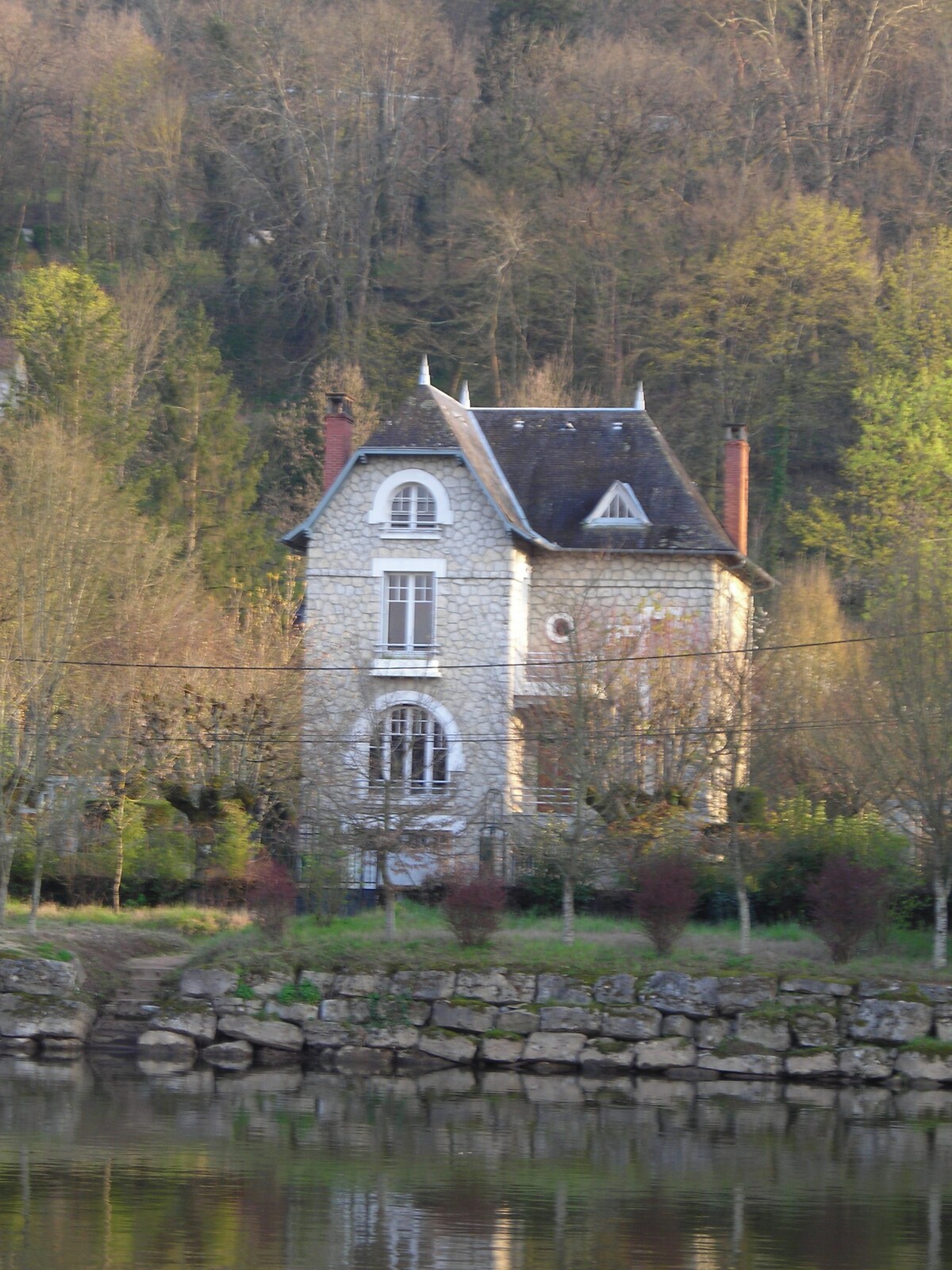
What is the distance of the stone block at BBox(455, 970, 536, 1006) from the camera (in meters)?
21.7

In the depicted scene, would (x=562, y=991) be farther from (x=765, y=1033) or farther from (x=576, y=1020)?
(x=765, y=1033)

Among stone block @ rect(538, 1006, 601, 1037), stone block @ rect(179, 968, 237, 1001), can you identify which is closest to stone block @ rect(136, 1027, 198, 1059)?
stone block @ rect(179, 968, 237, 1001)

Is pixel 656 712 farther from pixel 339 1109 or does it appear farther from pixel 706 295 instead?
pixel 706 295

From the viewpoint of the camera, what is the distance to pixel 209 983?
72.5 feet

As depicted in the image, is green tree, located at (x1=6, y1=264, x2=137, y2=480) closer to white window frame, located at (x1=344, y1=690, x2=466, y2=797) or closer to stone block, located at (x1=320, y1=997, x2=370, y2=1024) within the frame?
white window frame, located at (x1=344, y1=690, x2=466, y2=797)

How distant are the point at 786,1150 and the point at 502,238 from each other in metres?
39.6

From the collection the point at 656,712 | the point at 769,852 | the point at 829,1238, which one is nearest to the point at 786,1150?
the point at 829,1238

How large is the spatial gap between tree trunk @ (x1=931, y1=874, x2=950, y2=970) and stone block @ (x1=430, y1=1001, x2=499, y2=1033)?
252 inches

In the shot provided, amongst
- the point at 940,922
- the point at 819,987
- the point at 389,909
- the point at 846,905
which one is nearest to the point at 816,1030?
the point at 819,987

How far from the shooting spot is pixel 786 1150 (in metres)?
16.2

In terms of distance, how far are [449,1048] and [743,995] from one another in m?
4.07

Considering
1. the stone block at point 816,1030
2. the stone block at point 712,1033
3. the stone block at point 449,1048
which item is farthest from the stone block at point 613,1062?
the stone block at point 816,1030

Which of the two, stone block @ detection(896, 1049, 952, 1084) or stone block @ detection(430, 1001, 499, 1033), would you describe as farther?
stone block @ detection(430, 1001, 499, 1033)

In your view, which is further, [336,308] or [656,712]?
[336,308]
